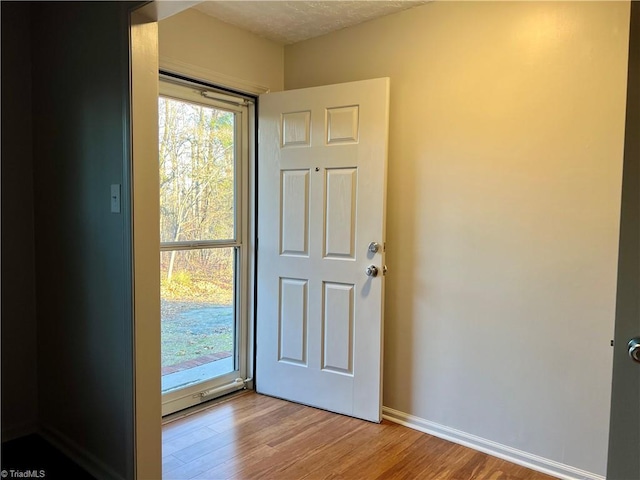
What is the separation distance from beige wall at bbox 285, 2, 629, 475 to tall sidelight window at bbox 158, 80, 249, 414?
3.18 ft

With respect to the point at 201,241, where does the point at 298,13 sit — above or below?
above

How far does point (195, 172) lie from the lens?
8.68 feet

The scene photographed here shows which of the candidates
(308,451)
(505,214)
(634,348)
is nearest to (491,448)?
(308,451)

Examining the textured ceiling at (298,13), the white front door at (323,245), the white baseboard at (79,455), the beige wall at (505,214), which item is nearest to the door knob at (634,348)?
the beige wall at (505,214)

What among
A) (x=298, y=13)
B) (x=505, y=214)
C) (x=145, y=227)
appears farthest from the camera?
(x=298, y=13)

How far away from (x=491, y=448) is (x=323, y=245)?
1.40 meters

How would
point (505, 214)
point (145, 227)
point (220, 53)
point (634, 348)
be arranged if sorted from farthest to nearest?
point (220, 53) → point (505, 214) → point (145, 227) → point (634, 348)

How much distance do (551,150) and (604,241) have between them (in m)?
0.46

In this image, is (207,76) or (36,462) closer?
(36,462)

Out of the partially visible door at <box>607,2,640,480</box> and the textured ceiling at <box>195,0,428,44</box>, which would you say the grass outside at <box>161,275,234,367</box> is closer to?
the textured ceiling at <box>195,0,428,44</box>

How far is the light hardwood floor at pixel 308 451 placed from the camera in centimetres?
203

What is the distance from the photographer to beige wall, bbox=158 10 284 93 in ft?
7.84

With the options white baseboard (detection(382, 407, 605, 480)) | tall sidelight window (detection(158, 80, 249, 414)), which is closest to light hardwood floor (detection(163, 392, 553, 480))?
white baseboard (detection(382, 407, 605, 480))

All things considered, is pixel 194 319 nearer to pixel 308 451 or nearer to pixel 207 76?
pixel 308 451
